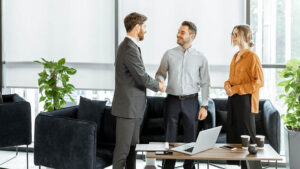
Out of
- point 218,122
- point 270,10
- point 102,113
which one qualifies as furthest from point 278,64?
point 102,113

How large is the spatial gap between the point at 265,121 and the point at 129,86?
6.20 ft

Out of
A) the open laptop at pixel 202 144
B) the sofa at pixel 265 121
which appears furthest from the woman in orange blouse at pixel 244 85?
the open laptop at pixel 202 144

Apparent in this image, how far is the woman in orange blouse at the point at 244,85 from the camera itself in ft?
11.7

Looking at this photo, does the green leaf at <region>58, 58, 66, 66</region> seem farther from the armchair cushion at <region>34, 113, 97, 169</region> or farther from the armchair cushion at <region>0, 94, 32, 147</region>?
the armchair cushion at <region>34, 113, 97, 169</region>

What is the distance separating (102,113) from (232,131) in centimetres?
142

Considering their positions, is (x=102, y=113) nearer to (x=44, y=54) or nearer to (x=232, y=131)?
(x=232, y=131)

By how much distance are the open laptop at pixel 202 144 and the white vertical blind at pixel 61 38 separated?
2618 millimetres

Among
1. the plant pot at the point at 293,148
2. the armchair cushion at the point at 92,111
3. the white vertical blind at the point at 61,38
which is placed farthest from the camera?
the white vertical blind at the point at 61,38

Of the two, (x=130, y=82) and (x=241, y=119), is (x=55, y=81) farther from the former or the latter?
(x=241, y=119)

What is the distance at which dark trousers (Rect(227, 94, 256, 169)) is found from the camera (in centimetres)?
362

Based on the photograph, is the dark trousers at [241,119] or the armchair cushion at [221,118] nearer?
the dark trousers at [241,119]

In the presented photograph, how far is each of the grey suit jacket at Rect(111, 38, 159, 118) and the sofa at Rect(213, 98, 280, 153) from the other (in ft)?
4.36

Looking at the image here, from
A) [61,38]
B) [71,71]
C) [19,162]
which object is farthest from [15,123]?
[61,38]

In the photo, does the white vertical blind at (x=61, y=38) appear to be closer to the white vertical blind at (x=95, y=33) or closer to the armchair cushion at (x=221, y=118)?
the white vertical blind at (x=95, y=33)
